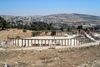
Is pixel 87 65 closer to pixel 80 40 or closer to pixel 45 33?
pixel 80 40

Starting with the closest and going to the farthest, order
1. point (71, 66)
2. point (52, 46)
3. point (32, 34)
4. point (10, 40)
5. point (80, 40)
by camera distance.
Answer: point (71, 66) < point (52, 46) < point (10, 40) < point (80, 40) < point (32, 34)

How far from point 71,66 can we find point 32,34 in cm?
3913

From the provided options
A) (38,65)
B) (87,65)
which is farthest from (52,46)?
(87,65)

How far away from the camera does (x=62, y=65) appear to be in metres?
12.0

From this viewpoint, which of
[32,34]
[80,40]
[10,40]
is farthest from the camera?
[32,34]

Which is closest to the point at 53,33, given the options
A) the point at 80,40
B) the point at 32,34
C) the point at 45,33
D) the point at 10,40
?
the point at 45,33

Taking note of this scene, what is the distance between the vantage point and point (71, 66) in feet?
37.8

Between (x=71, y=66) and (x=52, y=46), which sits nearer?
(x=71, y=66)

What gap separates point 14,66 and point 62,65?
452 centimetres

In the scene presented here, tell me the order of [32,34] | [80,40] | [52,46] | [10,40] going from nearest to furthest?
[52,46] < [10,40] < [80,40] < [32,34]

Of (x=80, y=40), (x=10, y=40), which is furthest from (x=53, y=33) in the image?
(x=10, y=40)

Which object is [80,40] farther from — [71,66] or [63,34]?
[71,66]

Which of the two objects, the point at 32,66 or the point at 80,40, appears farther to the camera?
the point at 80,40

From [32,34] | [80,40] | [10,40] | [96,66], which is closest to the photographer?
[96,66]
